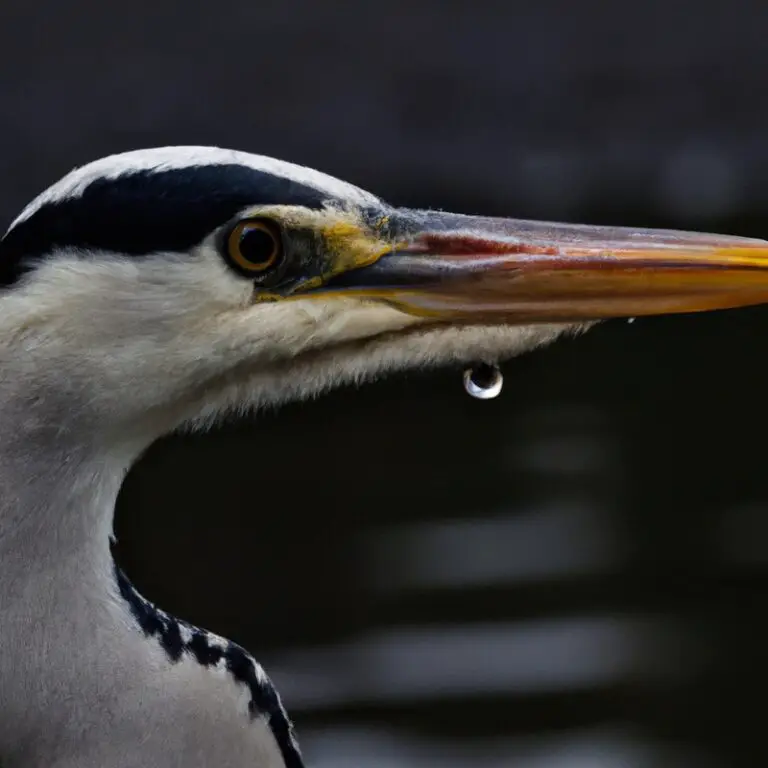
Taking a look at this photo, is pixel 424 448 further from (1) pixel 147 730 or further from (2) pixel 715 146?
(1) pixel 147 730

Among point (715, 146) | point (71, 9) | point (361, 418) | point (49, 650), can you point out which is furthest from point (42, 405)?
point (715, 146)

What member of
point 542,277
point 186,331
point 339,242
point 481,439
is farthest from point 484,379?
point 481,439

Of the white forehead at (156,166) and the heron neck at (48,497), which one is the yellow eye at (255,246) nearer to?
the white forehead at (156,166)

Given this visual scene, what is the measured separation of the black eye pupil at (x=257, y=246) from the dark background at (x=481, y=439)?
0.71 m

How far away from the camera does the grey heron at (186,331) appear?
1810mm

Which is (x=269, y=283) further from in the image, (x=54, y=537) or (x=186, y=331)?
(x=54, y=537)

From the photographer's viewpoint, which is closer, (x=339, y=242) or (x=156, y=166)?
(x=156, y=166)

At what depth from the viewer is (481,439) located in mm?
4957

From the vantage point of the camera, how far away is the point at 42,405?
1.81m

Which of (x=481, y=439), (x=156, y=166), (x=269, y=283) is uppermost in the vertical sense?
(x=156, y=166)

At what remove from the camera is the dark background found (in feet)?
13.1

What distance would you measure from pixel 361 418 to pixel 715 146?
2.41m

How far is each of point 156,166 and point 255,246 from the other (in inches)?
6.0

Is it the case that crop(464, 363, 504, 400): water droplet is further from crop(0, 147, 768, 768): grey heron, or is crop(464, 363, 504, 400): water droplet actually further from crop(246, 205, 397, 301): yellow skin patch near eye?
crop(246, 205, 397, 301): yellow skin patch near eye
